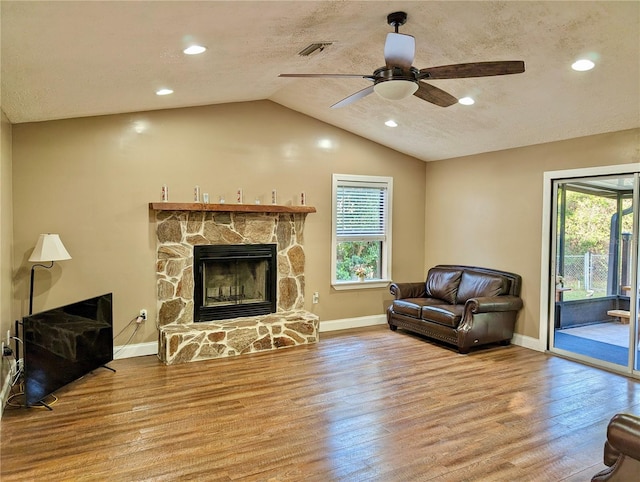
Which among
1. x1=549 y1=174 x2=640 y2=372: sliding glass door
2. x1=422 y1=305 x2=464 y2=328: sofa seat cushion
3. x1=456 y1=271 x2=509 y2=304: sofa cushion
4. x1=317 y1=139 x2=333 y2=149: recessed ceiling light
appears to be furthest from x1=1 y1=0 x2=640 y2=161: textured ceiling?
x1=422 y1=305 x2=464 y2=328: sofa seat cushion

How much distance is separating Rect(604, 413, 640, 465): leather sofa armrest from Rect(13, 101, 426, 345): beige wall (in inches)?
172

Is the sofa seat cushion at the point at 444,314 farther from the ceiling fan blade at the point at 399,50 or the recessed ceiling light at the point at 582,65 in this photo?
the ceiling fan blade at the point at 399,50

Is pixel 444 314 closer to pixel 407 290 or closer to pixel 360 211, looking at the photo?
pixel 407 290

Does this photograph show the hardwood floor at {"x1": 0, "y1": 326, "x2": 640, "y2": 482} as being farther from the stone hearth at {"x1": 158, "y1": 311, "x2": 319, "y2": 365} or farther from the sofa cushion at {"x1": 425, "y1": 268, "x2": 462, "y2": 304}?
the sofa cushion at {"x1": 425, "y1": 268, "x2": 462, "y2": 304}

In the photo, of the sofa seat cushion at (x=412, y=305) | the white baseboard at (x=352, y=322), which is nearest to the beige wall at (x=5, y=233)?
the white baseboard at (x=352, y=322)

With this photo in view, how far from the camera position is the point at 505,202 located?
5.80m

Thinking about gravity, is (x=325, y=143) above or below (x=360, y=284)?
above

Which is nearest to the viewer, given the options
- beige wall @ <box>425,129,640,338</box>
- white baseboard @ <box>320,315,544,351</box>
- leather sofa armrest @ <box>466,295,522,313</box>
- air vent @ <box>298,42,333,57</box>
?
air vent @ <box>298,42,333,57</box>

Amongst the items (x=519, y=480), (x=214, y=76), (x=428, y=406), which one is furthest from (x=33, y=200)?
(x=519, y=480)

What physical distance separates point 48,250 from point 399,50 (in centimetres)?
368

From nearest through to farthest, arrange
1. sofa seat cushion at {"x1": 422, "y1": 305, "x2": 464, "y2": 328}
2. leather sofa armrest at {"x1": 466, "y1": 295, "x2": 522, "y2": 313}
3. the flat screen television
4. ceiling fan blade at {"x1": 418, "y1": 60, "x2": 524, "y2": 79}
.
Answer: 1. ceiling fan blade at {"x1": 418, "y1": 60, "x2": 524, "y2": 79}
2. the flat screen television
3. leather sofa armrest at {"x1": 466, "y1": 295, "x2": 522, "y2": 313}
4. sofa seat cushion at {"x1": 422, "y1": 305, "x2": 464, "y2": 328}

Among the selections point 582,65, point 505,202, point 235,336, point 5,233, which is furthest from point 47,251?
point 505,202

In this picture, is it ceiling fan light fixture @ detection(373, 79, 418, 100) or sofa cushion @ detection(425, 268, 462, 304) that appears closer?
ceiling fan light fixture @ detection(373, 79, 418, 100)

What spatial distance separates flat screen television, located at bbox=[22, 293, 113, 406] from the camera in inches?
135
